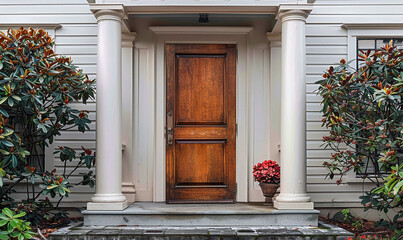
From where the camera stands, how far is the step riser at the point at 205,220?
5.46m

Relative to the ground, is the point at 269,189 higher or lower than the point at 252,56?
lower

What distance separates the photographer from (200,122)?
666 centimetres

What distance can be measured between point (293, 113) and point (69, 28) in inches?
139

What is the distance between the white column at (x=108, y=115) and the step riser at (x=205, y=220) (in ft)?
0.52

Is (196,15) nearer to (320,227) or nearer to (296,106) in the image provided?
(296,106)

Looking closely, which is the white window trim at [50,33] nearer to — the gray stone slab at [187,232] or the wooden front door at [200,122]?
the wooden front door at [200,122]

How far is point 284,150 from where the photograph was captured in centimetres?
564

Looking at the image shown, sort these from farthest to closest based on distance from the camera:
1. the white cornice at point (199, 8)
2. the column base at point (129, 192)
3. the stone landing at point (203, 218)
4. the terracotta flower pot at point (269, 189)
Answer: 1. the column base at point (129, 192)
2. the terracotta flower pot at point (269, 189)
3. the white cornice at point (199, 8)
4. the stone landing at point (203, 218)

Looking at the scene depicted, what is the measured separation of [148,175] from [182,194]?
58 centimetres

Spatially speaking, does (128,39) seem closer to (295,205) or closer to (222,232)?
(222,232)

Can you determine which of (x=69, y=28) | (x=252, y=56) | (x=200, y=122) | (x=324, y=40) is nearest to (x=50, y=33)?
(x=69, y=28)

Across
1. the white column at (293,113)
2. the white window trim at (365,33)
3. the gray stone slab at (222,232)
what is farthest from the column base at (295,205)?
the white window trim at (365,33)

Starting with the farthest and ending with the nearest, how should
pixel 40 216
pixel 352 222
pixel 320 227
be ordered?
pixel 352 222 < pixel 40 216 < pixel 320 227

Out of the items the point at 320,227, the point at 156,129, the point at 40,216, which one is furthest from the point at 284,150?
the point at 40,216
